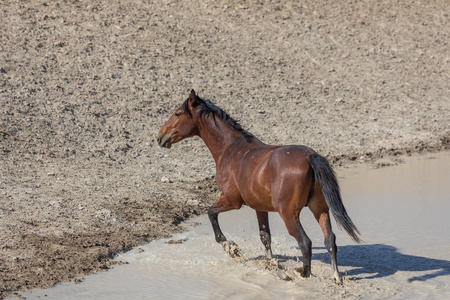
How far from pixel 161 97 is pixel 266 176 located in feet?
27.4

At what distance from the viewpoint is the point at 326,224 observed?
237 inches

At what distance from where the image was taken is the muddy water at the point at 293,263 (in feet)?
19.8

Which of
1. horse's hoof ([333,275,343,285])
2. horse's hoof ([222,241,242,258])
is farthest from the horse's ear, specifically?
horse's hoof ([333,275,343,285])

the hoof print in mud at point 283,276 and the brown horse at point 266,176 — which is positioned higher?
the brown horse at point 266,176

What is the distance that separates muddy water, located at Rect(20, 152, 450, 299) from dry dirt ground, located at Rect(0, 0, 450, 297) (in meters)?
0.43

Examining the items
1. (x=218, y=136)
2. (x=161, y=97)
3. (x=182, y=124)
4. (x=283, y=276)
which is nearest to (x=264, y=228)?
(x=283, y=276)

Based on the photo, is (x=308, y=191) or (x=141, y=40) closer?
(x=308, y=191)

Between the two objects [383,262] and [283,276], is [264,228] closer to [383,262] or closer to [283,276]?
[283,276]

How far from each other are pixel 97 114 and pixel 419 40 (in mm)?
11449

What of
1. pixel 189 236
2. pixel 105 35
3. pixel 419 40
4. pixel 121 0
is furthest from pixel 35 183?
pixel 419 40

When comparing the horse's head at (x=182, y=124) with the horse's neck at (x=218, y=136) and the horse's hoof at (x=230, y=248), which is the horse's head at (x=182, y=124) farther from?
the horse's hoof at (x=230, y=248)

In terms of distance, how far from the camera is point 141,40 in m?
16.6

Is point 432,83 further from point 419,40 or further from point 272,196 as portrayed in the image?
point 272,196

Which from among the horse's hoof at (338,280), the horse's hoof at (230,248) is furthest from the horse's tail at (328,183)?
the horse's hoof at (230,248)
